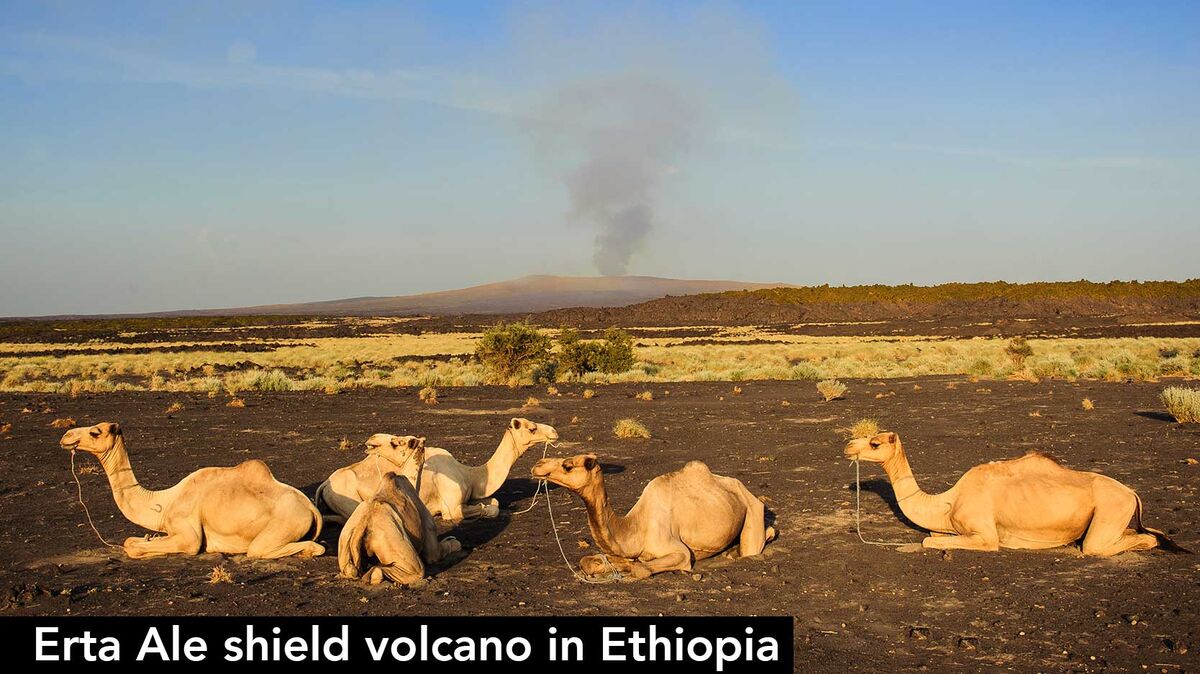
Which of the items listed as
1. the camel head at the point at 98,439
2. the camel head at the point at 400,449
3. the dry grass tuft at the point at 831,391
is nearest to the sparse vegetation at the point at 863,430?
the dry grass tuft at the point at 831,391

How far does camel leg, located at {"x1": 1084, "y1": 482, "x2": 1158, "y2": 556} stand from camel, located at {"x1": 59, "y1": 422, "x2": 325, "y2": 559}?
706cm

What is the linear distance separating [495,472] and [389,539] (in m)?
3.13

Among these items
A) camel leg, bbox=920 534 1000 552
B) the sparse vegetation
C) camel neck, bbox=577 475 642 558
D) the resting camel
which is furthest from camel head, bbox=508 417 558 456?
the sparse vegetation

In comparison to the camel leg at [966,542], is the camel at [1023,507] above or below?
above

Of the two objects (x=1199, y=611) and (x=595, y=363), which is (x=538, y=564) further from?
(x=595, y=363)

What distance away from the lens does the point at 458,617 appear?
775 centimetres

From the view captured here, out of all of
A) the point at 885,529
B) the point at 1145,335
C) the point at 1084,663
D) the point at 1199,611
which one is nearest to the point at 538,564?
the point at 885,529

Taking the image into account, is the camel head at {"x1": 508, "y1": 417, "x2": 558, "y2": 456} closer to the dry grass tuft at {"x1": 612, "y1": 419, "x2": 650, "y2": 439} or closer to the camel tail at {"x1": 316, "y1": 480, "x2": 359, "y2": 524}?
the camel tail at {"x1": 316, "y1": 480, "x2": 359, "y2": 524}

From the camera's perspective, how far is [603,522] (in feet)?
28.1

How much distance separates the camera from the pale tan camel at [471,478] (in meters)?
11.3

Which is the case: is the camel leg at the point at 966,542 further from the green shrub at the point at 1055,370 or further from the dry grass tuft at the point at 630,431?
the green shrub at the point at 1055,370

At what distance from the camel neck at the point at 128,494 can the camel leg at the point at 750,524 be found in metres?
5.47

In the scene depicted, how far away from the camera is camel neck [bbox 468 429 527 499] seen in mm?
11797

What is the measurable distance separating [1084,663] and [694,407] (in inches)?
734
